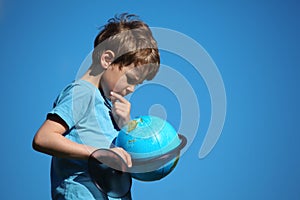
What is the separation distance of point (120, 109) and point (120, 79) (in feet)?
0.70

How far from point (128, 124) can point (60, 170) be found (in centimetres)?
54

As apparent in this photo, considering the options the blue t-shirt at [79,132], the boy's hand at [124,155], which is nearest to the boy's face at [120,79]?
the blue t-shirt at [79,132]

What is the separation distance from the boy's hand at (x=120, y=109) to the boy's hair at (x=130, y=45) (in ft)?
0.79

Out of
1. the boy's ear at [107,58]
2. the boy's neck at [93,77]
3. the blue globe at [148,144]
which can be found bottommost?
the blue globe at [148,144]

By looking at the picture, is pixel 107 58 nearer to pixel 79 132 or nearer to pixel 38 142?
pixel 79 132

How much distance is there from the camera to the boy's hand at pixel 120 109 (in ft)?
9.28

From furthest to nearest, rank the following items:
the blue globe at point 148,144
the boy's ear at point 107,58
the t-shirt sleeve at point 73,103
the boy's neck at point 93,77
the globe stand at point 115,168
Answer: the boy's ear at point 107,58 → the boy's neck at point 93,77 → the blue globe at point 148,144 → the t-shirt sleeve at point 73,103 → the globe stand at point 115,168

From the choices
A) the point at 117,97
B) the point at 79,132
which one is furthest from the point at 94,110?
the point at 117,97

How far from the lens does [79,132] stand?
2584mm

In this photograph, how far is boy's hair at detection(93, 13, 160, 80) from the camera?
10.00ft

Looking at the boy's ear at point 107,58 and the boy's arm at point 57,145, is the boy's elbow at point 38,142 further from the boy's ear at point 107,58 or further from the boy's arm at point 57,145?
the boy's ear at point 107,58

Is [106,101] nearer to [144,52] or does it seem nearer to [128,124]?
[128,124]

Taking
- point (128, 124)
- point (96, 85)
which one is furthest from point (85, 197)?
point (96, 85)

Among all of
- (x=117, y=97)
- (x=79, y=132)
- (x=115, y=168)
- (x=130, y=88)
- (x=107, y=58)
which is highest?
(x=107, y=58)
